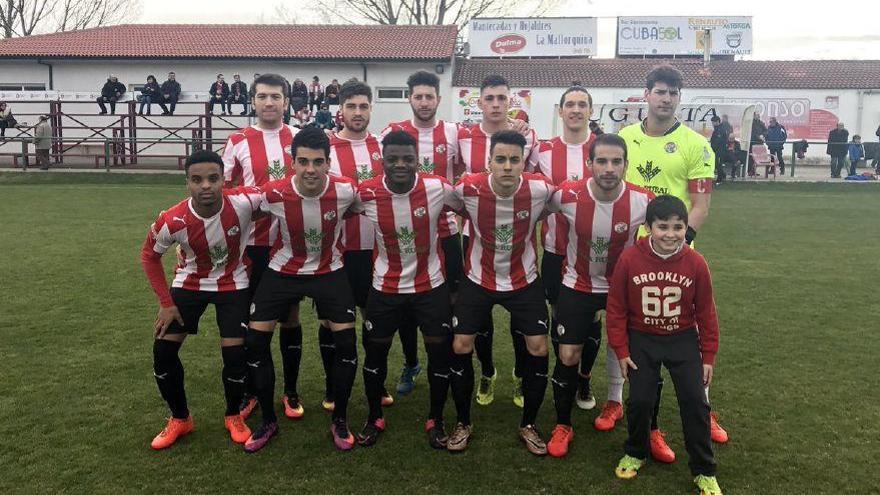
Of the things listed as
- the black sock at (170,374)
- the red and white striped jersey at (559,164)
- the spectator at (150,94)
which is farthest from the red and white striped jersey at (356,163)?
the spectator at (150,94)

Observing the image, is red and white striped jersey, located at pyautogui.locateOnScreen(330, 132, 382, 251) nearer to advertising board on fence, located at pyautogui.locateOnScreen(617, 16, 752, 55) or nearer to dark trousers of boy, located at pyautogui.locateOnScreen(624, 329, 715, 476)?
dark trousers of boy, located at pyautogui.locateOnScreen(624, 329, 715, 476)

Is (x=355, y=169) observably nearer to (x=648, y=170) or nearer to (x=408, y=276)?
(x=408, y=276)

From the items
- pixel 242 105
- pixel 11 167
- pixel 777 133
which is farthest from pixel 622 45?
pixel 11 167

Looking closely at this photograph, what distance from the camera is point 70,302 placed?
6934 millimetres

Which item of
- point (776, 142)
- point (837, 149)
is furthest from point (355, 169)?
point (837, 149)

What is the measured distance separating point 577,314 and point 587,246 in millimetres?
393

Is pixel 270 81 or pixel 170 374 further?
pixel 270 81

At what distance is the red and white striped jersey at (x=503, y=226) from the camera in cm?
389

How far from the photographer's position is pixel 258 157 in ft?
14.5

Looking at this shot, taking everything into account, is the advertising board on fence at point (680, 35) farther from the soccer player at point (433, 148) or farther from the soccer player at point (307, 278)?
the soccer player at point (307, 278)

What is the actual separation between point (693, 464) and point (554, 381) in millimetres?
861

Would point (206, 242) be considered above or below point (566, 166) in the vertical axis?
below

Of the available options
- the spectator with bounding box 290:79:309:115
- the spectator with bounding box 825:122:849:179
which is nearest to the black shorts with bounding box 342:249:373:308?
the spectator with bounding box 290:79:309:115

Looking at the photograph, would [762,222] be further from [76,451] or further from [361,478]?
[76,451]
